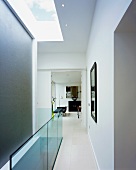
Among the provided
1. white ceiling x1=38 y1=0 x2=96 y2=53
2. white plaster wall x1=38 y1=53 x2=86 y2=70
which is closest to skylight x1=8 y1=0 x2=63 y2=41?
white ceiling x1=38 y1=0 x2=96 y2=53

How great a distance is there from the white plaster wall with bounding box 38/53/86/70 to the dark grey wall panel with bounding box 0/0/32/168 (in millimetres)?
2777

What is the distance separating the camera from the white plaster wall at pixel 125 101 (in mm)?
1865

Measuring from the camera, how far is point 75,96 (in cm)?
1521

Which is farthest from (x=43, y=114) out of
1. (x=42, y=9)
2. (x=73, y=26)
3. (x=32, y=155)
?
(x=32, y=155)

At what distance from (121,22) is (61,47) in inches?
191

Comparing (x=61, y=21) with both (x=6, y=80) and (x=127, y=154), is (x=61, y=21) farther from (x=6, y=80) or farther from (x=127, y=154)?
(x=127, y=154)

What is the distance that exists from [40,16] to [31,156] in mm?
3553

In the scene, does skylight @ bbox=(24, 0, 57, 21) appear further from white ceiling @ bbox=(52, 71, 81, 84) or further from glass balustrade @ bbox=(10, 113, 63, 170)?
white ceiling @ bbox=(52, 71, 81, 84)

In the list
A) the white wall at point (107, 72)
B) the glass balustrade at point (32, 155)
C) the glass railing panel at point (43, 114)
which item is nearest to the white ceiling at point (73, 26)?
the white wall at point (107, 72)

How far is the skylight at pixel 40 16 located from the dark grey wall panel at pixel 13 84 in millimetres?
258

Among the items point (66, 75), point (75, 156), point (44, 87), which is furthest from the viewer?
point (66, 75)

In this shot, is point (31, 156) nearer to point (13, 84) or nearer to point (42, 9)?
point (13, 84)

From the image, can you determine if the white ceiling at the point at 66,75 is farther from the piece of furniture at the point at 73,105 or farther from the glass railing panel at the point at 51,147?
the glass railing panel at the point at 51,147

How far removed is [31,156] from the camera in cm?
217
